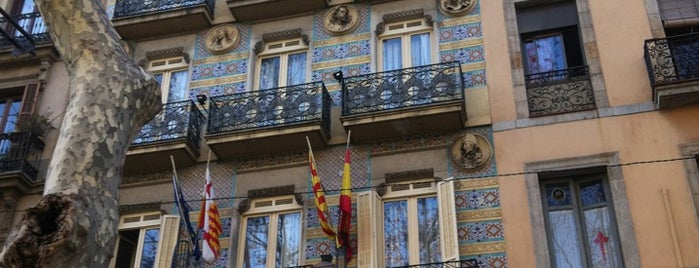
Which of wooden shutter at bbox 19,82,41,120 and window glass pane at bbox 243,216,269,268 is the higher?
wooden shutter at bbox 19,82,41,120

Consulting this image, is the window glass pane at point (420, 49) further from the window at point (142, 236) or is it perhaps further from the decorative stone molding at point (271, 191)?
the window at point (142, 236)

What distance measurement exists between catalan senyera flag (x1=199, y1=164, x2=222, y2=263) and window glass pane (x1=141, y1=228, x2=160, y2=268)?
56.6 inches

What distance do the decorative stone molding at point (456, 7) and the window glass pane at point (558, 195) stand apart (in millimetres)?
3954

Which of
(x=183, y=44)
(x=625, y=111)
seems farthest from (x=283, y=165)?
(x=625, y=111)

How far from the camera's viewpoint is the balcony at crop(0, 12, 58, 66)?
16688mm

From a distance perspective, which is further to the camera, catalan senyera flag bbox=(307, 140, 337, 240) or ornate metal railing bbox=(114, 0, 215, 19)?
ornate metal railing bbox=(114, 0, 215, 19)

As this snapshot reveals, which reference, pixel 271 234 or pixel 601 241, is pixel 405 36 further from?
pixel 601 241

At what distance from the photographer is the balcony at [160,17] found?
15984 millimetres

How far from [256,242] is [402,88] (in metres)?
3.80

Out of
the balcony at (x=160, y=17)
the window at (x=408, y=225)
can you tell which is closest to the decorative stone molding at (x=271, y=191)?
the window at (x=408, y=225)

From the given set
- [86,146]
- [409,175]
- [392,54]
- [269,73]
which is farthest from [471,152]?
[86,146]

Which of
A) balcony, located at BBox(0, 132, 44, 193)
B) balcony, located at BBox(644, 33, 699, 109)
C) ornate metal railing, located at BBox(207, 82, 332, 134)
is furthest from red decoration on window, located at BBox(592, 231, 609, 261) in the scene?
balcony, located at BBox(0, 132, 44, 193)

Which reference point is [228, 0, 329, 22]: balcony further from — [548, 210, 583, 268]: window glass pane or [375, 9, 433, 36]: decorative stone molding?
[548, 210, 583, 268]: window glass pane

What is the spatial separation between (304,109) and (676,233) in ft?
21.7
